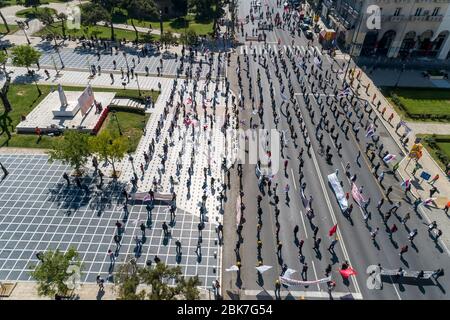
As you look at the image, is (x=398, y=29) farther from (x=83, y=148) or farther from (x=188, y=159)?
(x=83, y=148)

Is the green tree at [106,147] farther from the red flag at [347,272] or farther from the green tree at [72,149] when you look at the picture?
the red flag at [347,272]

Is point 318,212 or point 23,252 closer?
point 23,252

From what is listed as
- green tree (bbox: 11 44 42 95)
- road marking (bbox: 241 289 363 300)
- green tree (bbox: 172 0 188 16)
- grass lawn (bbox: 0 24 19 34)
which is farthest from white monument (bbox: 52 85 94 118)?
green tree (bbox: 172 0 188 16)

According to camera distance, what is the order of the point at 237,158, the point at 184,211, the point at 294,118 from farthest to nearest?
the point at 294,118 < the point at 237,158 < the point at 184,211

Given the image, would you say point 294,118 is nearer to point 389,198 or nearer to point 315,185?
point 315,185

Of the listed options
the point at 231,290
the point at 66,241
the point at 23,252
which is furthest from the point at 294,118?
the point at 23,252

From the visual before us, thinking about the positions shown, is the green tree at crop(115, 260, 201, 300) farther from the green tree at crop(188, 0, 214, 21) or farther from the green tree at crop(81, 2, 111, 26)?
the green tree at crop(188, 0, 214, 21)

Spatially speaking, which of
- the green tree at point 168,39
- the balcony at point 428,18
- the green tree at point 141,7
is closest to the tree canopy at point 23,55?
the green tree at point 141,7
